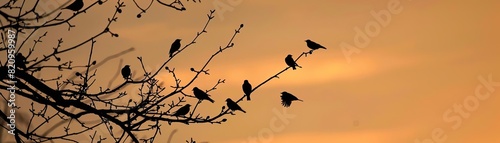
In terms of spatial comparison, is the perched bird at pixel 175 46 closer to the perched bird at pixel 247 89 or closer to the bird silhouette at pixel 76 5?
the perched bird at pixel 247 89

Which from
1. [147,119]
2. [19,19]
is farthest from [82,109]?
[19,19]

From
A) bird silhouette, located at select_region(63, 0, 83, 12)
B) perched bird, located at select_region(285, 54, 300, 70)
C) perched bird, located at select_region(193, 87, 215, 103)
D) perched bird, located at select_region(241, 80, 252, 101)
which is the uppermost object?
bird silhouette, located at select_region(63, 0, 83, 12)

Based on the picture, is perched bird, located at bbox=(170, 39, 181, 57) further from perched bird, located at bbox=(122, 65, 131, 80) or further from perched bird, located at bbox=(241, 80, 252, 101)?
perched bird, located at bbox=(241, 80, 252, 101)

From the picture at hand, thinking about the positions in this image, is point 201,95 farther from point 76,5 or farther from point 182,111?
point 76,5

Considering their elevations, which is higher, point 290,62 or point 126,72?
point 126,72

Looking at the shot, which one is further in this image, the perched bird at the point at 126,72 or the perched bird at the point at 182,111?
the perched bird at the point at 126,72

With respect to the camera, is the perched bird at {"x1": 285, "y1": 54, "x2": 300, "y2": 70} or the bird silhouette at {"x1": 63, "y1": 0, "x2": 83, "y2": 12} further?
the perched bird at {"x1": 285, "y1": 54, "x2": 300, "y2": 70}

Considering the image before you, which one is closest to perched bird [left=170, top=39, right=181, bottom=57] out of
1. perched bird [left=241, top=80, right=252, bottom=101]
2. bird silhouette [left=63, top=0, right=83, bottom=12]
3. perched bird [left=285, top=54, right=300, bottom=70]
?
perched bird [left=241, top=80, right=252, bottom=101]

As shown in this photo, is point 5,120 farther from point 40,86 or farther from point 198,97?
point 198,97

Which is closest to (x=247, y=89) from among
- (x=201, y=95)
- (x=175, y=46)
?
(x=201, y=95)

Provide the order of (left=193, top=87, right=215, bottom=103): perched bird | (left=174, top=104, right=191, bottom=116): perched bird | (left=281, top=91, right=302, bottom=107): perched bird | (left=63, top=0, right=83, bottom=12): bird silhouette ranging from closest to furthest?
(left=63, top=0, right=83, bottom=12): bird silhouette → (left=174, top=104, right=191, bottom=116): perched bird → (left=193, top=87, right=215, bottom=103): perched bird → (left=281, top=91, right=302, bottom=107): perched bird

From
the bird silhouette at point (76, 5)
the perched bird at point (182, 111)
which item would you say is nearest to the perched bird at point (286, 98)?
the perched bird at point (182, 111)

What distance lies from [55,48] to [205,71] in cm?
120

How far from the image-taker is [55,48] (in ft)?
17.6
